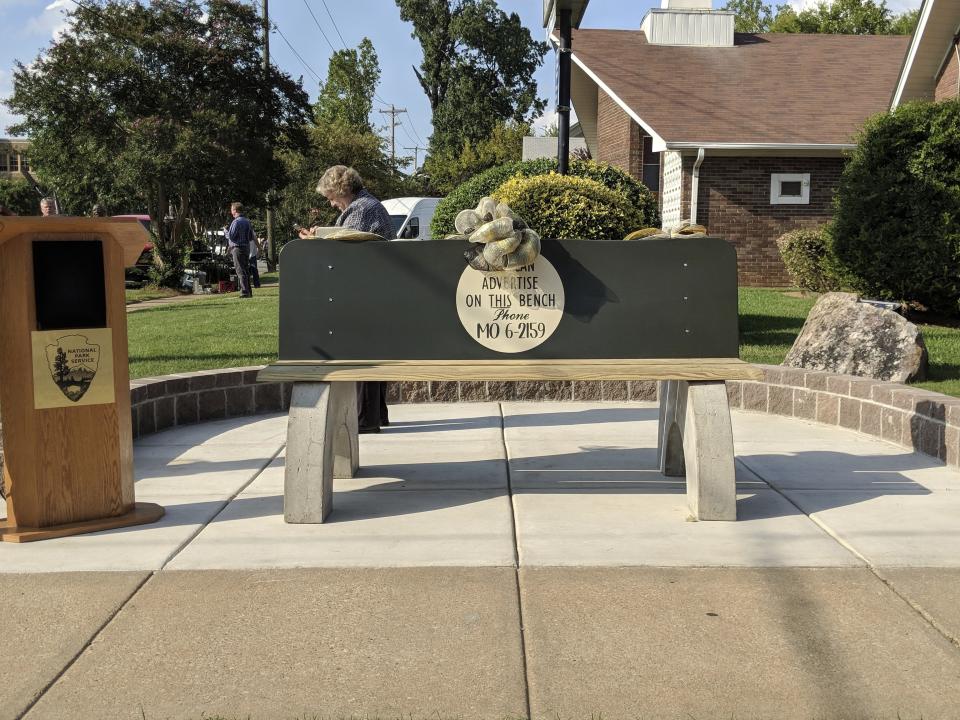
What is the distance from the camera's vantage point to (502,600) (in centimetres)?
371

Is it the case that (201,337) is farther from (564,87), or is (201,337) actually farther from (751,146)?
(751,146)

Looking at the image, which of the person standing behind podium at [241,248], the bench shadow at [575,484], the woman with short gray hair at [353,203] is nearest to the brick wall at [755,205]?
the person standing behind podium at [241,248]

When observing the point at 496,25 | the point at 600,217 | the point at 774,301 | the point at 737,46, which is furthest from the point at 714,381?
the point at 496,25

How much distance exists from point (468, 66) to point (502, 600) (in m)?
59.2

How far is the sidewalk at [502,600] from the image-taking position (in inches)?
117

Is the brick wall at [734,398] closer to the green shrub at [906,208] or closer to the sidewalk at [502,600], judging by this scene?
the sidewalk at [502,600]

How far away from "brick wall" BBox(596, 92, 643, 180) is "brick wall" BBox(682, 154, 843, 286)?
104 inches

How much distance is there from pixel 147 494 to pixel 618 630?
297 cm

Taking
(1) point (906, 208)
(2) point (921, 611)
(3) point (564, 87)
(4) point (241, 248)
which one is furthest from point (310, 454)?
(4) point (241, 248)

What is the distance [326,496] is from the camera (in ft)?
15.9

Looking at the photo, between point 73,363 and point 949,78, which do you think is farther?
point 949,78

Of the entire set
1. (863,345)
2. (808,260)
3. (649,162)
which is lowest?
(863,345)

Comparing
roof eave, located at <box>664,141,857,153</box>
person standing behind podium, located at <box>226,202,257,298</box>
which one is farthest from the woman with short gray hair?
roof eave, located at <box>664,141,857,153</box>

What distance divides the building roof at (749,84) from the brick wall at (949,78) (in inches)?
121
